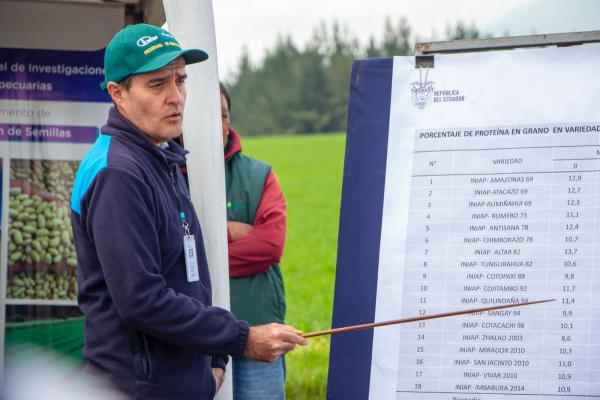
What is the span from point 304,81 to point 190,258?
70686 mm

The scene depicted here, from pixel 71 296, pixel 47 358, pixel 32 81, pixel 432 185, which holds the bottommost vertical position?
pixel 47 358

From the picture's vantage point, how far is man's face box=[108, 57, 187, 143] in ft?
8.46

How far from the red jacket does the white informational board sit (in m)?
0.96

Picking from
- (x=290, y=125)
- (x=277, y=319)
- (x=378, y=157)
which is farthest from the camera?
(x=290, y=125)

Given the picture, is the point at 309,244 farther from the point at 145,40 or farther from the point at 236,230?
the point at 145,40

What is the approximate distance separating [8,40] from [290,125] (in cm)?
6771

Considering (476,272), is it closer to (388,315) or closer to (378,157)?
(388,315)

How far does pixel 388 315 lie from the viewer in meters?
2.85

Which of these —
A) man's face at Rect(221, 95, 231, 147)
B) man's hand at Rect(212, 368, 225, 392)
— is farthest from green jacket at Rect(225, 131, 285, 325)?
man's hand at Rect(212, 368, 225, 392)

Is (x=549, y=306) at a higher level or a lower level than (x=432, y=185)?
lower

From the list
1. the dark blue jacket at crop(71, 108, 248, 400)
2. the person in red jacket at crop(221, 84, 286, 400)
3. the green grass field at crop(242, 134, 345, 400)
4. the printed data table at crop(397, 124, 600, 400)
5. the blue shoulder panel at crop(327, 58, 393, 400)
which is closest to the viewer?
the dark blue jacket at crop(71, 108, 248, 400)

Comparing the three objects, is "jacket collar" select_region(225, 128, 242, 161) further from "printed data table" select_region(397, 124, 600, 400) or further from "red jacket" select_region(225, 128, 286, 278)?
"printed data table" select_region(397, 124, 600, 400)

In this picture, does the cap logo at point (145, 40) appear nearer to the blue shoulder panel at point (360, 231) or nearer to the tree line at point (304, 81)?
the blue shoulder panel at point (360, 231)

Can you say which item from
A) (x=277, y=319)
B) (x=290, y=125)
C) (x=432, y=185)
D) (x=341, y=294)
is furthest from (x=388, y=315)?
(x=290, y=125)
